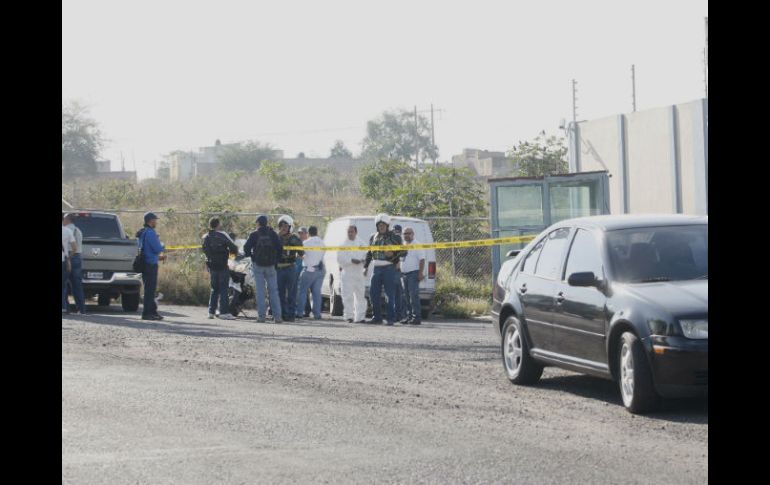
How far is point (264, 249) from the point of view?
69.1 feet

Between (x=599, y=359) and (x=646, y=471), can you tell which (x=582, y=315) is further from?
(x=646, y=471)

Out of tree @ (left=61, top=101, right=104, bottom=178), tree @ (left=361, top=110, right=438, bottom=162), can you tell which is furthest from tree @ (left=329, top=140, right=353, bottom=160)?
tree @ (left=61, top=101, right=104, bottom=178)

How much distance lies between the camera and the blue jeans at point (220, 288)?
71.2ft

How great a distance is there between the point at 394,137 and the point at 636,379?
103130 mm

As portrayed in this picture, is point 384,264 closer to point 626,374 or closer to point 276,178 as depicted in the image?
point 626,374

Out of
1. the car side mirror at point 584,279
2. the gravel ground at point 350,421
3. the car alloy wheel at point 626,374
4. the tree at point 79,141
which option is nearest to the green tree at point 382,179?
the gravel ground at point 350,421

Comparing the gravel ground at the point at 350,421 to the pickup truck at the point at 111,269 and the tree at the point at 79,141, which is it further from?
the tree at the point at 79,141

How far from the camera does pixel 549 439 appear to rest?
860 centimetres

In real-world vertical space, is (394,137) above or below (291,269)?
above

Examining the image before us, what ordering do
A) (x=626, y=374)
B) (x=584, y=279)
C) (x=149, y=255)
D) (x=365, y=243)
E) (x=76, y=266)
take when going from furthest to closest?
(x=365, y=243), (x=76, y=266), (x=149, y=255), (x=584, y=279), (x=626, y=374)

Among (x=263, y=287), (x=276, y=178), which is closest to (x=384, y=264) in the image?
(x=263, y=287)
